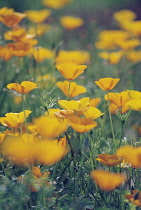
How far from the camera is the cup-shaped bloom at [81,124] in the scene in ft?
3.43

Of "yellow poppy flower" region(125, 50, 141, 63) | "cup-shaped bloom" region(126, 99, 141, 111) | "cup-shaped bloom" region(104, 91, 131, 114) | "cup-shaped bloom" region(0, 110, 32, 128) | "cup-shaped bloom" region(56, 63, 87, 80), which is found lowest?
"yellow poppy flower" region(125, 50, 141, 63)

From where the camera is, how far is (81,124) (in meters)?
1.08

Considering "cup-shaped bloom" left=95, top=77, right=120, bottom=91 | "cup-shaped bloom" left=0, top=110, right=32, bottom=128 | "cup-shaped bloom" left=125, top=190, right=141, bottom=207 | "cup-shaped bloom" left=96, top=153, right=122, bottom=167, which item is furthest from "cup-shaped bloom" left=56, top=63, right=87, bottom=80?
"cup-shaped bloom" left=125, top=190, right=141, bottom=207

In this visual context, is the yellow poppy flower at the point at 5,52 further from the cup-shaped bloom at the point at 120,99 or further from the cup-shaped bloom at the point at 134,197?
the cup-shaped bloom at the point at 134,197

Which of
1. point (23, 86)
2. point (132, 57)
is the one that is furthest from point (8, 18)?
point (132, 57)

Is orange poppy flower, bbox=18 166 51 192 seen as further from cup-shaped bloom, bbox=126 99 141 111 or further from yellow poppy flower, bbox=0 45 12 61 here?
yellow poppy flower, bbox=0 45 12 61

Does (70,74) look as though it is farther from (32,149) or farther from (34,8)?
(34,8)

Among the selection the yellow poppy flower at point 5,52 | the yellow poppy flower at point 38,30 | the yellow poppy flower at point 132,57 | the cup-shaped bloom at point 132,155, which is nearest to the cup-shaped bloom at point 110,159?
the cup-shaped bloom at point 132,155

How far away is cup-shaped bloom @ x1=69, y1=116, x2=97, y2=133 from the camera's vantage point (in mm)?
1046

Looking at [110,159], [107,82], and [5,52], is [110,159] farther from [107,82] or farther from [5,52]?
[5,52]

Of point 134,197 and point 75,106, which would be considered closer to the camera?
point 134,197

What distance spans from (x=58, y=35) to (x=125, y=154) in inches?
107

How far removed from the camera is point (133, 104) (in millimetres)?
1131

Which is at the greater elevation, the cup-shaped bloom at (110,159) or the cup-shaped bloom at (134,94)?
the cup-shaped bloom at (134,94)
